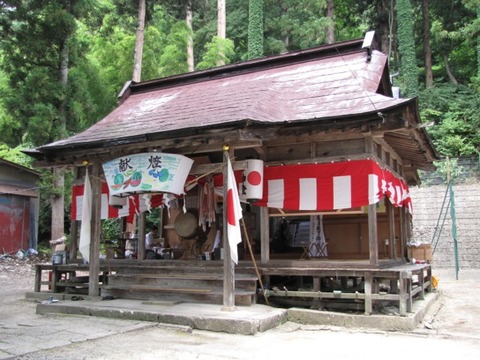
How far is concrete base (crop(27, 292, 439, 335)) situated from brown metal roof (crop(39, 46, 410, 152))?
3371mm

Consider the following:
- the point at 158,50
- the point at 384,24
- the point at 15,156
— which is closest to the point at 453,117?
the point at 384,24

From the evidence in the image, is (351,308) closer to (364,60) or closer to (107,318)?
(107,318)

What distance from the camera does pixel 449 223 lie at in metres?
19.5

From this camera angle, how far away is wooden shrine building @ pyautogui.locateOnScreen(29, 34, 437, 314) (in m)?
8.38

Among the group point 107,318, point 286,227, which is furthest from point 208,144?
point 286,227

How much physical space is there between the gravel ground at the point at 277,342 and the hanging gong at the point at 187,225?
371cm

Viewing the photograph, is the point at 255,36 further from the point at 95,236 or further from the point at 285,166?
the point at 95,236

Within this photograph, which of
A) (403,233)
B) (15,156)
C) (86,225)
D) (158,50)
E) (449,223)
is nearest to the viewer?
(86,225)

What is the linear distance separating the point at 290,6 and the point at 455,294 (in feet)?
94.6

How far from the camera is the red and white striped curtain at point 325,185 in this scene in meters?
8.53

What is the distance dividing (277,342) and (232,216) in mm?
2397

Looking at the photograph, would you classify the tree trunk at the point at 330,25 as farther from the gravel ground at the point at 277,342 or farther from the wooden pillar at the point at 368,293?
the gravel ground at the point at 277,342

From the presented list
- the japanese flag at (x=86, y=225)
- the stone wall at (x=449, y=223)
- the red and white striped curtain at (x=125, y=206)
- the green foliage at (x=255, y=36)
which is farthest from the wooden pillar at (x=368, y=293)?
the green foliage at (x=255, y=36)

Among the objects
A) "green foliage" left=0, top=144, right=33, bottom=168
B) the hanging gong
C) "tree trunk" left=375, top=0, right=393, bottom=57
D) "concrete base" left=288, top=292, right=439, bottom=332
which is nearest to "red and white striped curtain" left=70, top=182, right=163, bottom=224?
the hanging gong
